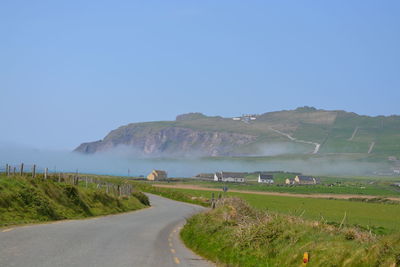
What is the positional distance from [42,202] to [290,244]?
18.4m

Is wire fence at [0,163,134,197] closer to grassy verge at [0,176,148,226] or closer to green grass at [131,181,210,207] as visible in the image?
grassy verge at [0,176,148,226]

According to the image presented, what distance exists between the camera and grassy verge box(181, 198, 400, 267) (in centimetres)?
1390

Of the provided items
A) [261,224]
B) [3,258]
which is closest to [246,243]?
[261,224]

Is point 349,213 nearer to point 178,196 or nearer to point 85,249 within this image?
point 178,196

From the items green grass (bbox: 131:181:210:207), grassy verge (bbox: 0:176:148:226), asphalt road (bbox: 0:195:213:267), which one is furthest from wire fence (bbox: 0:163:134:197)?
green grass (bbox: 131:181:210:207)

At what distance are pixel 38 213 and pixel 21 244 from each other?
42.3 feet

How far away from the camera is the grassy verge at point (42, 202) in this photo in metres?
29.0

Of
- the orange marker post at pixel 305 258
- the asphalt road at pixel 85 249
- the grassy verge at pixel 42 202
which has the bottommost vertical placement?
the asphalt road at pixel 85 249

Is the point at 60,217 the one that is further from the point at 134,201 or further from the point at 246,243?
the point at 134,201

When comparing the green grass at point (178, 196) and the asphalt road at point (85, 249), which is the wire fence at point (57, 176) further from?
the green grass at point (178, 196)

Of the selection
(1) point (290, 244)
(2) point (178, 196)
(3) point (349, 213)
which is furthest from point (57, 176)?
(2) point (178, 196)

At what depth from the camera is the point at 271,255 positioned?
1748 centimetres

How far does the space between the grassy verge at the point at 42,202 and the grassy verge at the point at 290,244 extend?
29.6 feet

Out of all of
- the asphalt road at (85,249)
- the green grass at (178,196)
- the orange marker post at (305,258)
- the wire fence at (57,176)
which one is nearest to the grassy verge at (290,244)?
the orange marker post at (305,258)
